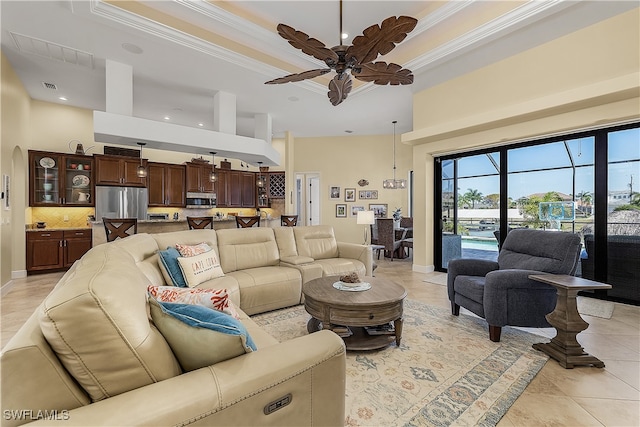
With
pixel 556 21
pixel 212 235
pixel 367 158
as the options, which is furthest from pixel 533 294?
pixel 367 158

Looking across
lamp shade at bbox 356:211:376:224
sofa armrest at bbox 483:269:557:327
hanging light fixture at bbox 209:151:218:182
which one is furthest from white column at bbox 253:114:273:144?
sofa armrest at bbox 483:269:557:327

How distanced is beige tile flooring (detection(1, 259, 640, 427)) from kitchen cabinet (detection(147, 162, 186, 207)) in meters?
4.11

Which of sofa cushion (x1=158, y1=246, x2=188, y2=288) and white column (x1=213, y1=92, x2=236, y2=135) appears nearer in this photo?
sofa cushion (x1=158, y1=246, x2=188, y2=288)

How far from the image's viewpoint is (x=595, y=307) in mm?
3525

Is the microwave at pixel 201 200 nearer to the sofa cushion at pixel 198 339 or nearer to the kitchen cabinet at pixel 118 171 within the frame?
the kitchen cabinet at pixel 118 171

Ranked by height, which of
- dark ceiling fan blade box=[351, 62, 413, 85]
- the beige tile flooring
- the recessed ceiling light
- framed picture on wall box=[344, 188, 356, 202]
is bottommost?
the beige tile flooring

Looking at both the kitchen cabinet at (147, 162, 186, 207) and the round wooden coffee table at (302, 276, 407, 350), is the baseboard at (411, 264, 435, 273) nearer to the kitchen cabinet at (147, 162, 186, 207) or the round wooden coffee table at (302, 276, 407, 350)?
the round wooden coffee table at (302, 276, 407, 350)

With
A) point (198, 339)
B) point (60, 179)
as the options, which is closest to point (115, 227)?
point (60, 179)

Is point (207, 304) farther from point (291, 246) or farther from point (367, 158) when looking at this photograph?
point (367, 158)

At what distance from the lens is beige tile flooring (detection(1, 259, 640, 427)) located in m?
1.68

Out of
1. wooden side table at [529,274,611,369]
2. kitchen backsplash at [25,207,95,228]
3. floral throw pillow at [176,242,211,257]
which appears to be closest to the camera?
wooden side table at [529,274,611,369]

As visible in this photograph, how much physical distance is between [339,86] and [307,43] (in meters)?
0.64

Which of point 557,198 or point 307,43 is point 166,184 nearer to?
point 307,43

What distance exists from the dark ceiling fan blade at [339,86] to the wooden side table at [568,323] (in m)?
2.59
